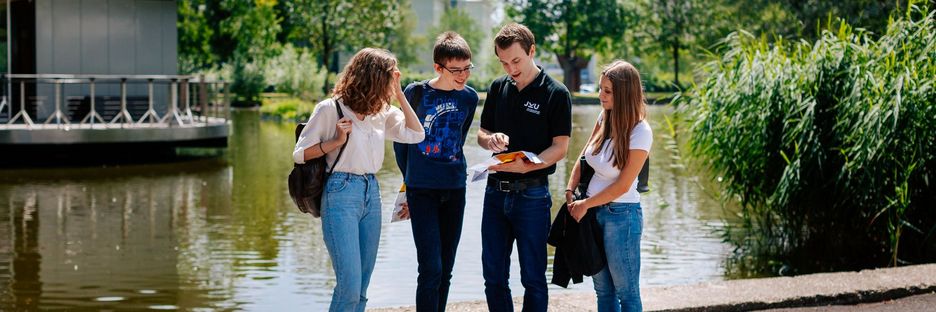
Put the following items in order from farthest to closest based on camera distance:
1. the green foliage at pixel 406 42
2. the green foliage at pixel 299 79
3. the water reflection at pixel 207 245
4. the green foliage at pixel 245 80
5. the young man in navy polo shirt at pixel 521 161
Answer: the green foliage at pixel 406 42 → the green foliage at pixel 245 80 → the green foliage at pixel 299 79 → the water reflection at pixel 207 245 → the young man in navy polo shirt at pixel 521 161

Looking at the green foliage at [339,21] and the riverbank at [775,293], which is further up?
the green foliage at [339,21]

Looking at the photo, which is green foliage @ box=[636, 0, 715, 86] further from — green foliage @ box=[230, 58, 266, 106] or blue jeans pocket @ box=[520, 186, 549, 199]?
blue jeans pocket @ box=[520, 186, 549, 199]

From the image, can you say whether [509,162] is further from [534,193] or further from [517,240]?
[517,240]

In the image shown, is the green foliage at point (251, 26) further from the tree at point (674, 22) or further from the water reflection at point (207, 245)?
the water reflection at point (207, 245)

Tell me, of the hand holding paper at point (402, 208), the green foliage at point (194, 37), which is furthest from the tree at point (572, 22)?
the hand holding paper at point (402, 208)

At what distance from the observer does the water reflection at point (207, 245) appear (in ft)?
28.6

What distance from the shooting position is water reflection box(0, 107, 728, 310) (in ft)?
28.6

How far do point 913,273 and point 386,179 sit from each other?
10931mm

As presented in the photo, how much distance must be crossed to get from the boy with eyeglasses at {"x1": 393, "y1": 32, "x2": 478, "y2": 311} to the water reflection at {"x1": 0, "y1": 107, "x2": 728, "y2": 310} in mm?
3050

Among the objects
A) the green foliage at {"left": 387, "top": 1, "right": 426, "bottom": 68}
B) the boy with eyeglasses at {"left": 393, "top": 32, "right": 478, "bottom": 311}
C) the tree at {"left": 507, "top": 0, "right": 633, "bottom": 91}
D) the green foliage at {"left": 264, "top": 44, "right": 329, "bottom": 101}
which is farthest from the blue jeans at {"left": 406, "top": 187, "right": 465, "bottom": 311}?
the green foliage at {"left": 387, "top": 1, "right": 426, "bottom": 68}

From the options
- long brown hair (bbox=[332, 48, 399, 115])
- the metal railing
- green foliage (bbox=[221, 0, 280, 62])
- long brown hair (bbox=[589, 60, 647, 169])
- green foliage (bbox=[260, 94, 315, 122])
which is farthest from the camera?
green foliage (bbox=[221, 0, 280, 62])

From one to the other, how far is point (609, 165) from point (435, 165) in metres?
0.73

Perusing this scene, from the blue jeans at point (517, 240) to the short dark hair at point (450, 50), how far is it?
0.62 meters

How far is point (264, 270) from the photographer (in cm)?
965
